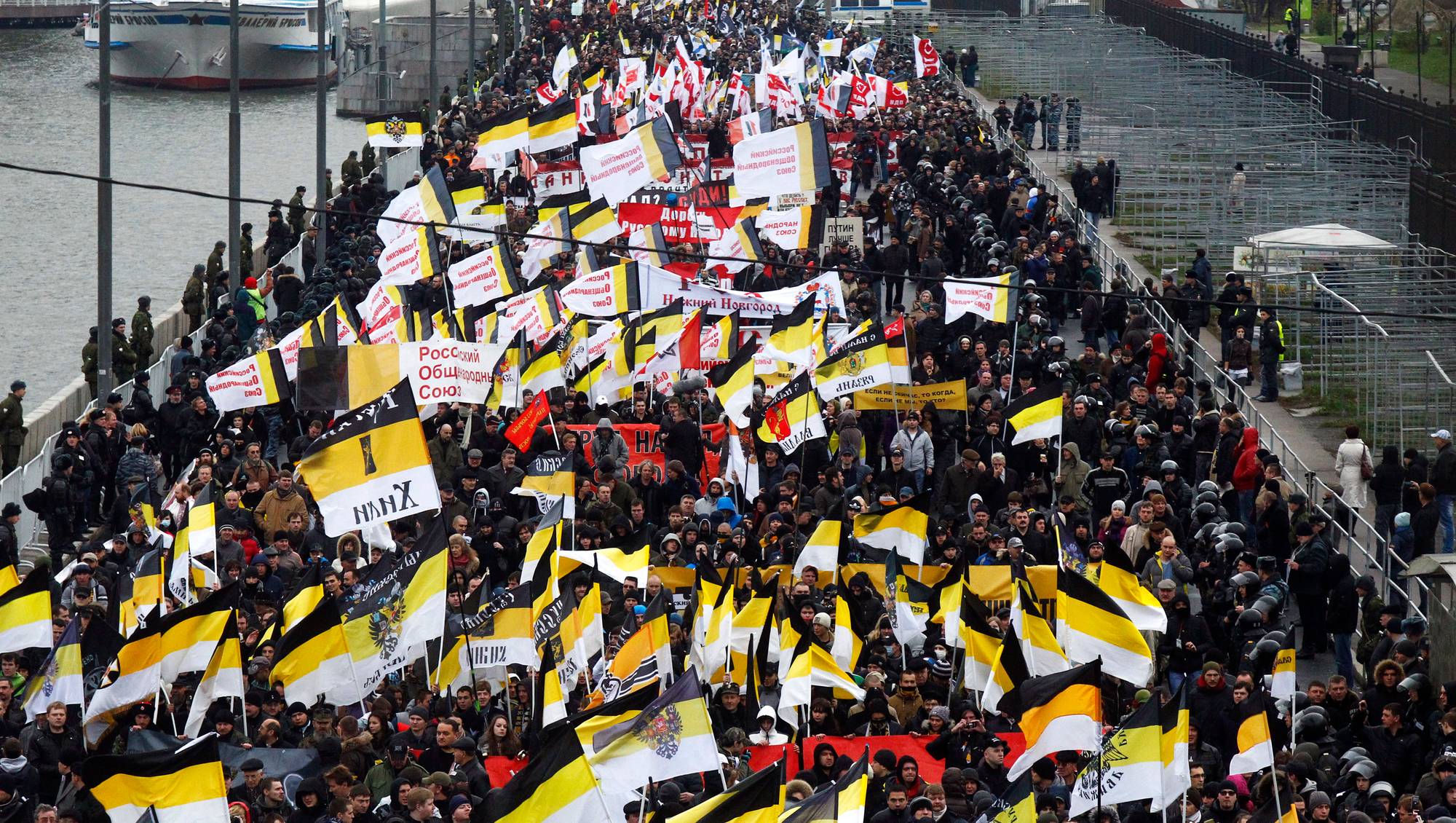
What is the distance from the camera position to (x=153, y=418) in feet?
74.5

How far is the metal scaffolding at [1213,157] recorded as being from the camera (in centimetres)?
3322

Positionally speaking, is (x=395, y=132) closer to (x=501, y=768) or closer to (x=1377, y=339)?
(x=1377, y=339)

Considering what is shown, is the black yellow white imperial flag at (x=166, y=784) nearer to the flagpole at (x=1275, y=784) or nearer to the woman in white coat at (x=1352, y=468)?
the flagpole at (x=1275, y=784)

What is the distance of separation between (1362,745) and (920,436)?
7.03m

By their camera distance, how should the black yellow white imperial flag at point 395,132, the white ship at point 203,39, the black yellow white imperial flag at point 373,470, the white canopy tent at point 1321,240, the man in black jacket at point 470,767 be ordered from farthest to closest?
1. the white ship at point 203,39
2. the black yellow white imperial flag at point 395,132
3. the white canopy tent at point 1321,240
4. the black yellow white imperial flag at point 373,470
5. the man in black jacket at point 470,767

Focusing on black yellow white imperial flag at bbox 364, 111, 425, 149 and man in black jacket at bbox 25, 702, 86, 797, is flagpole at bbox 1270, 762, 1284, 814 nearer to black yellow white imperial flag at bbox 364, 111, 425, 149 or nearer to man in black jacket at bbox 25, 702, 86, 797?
man in black jacket at bbox 25, 702, 86, 797

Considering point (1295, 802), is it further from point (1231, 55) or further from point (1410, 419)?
point (1231, 55)

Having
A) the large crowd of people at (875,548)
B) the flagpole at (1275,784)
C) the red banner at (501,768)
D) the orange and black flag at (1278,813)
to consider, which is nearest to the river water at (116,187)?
the large crowd of people at (875,548)

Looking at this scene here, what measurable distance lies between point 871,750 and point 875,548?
3467mm

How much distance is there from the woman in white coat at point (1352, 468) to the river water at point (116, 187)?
49.0 feet

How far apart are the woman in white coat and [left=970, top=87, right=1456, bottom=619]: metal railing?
5.5 inches

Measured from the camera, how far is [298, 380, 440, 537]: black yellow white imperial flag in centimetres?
1578

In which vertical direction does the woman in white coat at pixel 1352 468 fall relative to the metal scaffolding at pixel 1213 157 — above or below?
below

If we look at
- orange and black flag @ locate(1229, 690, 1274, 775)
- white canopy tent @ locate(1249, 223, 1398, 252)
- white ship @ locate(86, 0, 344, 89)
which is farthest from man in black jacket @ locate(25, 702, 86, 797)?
white ship @ locate(86, 0, 344, 89)
